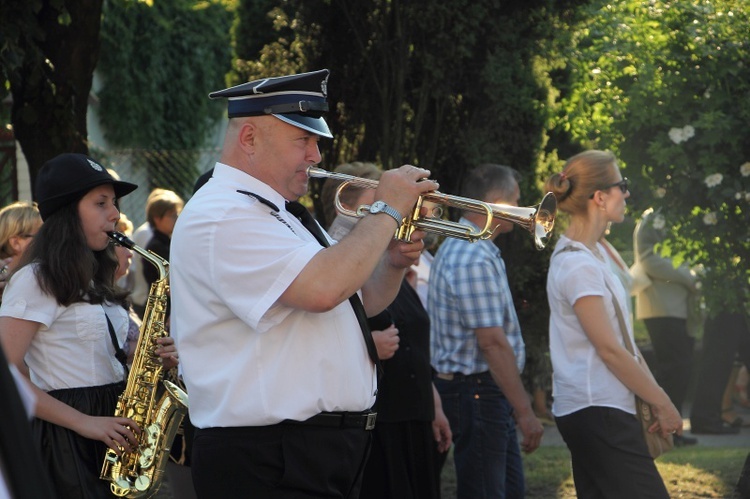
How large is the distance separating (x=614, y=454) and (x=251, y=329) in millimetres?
1958

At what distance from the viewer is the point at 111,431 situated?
12.9ft

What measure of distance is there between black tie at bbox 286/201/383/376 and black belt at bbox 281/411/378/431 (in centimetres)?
17

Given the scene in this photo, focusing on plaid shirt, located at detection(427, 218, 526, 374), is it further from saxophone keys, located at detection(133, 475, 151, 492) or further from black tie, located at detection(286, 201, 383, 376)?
black tie, located at detection(286, 201, 383, 376)

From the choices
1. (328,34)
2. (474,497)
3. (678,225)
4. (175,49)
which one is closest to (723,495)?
(678,225)

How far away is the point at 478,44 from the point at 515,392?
3.73m

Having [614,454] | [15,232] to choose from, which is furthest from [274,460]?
[15,232]

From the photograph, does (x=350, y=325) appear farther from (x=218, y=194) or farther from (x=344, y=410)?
(x=218, y=194)

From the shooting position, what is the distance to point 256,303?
301cm

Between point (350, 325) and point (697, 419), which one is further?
point (697, 419)

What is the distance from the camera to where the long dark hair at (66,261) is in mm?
3932

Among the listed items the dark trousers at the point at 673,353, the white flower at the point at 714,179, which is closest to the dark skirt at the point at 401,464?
the white flower at the point at 714,179

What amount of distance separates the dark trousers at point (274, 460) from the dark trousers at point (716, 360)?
251 inches

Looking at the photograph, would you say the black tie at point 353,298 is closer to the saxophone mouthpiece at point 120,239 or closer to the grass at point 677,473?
the saxophone mouthpiece at point 120,239

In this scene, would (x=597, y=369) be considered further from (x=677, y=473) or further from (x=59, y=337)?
(x=677, y=473)
